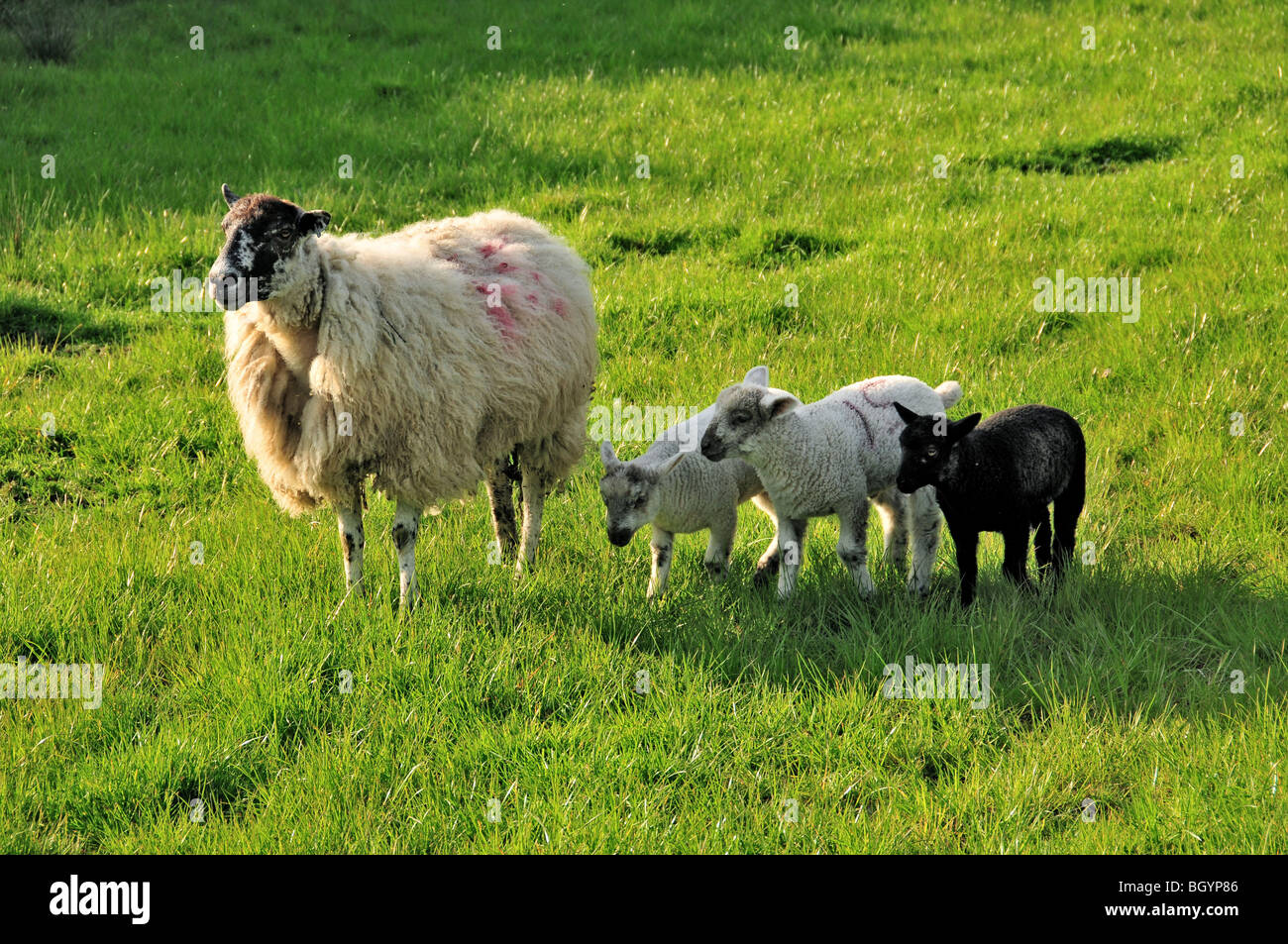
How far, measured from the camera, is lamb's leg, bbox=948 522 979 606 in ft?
19.2

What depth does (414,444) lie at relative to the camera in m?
5.98

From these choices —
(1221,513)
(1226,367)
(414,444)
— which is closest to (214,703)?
(414,444)

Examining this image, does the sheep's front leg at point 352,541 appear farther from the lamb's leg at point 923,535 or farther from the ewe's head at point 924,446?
the lamb's leg at point 923,535

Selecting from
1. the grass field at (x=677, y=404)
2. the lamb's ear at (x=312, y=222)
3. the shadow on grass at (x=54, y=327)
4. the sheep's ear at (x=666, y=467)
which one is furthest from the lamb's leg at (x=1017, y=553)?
the shadow on grass at (x=54, y=327)

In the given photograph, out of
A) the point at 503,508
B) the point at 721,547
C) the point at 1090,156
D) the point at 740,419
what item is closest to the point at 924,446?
the point at 740,419

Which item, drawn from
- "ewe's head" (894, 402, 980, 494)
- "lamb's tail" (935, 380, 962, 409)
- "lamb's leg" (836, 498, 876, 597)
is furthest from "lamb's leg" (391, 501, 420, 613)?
"lamb's tail" (935, 380, 962, 409)

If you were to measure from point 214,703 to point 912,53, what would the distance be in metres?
13.2

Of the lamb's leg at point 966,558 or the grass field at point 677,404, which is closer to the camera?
the grass field at point 677,404

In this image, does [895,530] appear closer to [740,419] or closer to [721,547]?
[721,547]

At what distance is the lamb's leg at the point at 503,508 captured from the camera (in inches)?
287

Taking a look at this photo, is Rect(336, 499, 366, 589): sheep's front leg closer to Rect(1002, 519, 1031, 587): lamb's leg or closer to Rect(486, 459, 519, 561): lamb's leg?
Rect(486, 459, 519, 561): lamb's leg

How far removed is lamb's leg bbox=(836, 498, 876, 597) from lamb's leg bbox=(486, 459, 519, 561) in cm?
219

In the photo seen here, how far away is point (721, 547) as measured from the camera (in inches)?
260

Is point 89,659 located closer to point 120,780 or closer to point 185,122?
point 120,780
